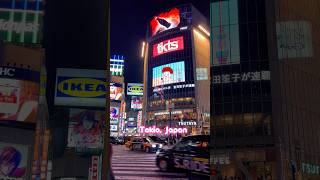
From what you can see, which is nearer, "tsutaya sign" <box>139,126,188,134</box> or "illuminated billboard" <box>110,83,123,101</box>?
"tsutaya sign" <box>139,126,188,134</box>

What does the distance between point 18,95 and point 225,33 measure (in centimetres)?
3862

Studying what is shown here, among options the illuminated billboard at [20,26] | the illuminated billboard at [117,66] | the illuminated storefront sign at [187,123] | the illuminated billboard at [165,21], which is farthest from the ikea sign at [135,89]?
the illuminated billboard at [20,26]

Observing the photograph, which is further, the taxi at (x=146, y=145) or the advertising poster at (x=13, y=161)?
the taxi at (x=146, y=145)

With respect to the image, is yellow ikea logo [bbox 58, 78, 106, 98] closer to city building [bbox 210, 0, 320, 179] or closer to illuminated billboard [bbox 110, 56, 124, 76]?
city building [bbox 210, 0, 320, 179]

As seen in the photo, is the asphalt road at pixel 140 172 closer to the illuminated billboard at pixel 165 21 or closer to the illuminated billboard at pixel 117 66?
the illuminated billboard at pixel 117 66

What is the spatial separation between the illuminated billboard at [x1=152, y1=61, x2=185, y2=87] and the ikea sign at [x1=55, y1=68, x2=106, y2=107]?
102 m

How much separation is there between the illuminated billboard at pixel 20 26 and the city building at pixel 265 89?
3226cm

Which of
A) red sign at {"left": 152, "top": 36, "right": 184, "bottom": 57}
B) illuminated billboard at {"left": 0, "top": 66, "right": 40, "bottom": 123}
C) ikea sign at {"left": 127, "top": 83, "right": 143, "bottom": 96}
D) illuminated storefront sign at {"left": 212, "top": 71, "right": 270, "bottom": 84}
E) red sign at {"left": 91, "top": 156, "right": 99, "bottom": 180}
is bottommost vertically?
red sign at {"left": 91, "top": 156, "right": 99, "bottom": 180}

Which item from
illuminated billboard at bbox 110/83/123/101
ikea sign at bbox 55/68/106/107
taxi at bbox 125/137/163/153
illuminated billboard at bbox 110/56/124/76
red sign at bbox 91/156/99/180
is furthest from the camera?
illuminated billboard at bbox 110/56/124/76

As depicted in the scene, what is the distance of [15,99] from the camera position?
11.3m

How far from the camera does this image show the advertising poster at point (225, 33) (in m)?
46.7

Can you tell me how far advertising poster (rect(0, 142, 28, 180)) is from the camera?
10734 mm

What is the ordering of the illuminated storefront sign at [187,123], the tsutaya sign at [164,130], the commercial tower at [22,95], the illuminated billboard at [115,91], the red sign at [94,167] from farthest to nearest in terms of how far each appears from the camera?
1. the illuminated storefront sign at [187,123]
2. the illuminated billboard at [115,91]
3. the tsutaya sign at [164,130]
4. the red sign at [94,167]
5. the commercial tower at [22,95]

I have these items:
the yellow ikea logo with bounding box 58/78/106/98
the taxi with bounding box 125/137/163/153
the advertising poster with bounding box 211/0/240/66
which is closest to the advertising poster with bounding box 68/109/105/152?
the yellow ikea logo with bounding box 58/78/106/98
